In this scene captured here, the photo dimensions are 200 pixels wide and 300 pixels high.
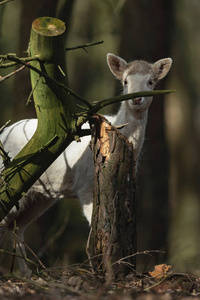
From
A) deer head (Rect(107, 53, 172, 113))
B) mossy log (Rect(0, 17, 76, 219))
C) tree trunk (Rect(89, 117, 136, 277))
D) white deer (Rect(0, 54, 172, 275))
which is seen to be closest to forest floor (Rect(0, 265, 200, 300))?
tree trunk (Rect(89, 117, 136, 277))

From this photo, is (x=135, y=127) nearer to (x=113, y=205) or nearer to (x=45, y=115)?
(x=45, y=115)

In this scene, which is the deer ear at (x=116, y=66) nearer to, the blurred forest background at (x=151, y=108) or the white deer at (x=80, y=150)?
the white deer at (x=80, y=150)

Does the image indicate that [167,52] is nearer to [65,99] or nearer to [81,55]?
[65,99]

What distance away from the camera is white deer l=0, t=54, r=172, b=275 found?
20.0 ft

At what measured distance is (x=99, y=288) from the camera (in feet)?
12.3

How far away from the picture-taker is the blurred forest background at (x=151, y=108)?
26.5 ft

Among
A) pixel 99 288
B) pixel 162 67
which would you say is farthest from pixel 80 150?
pixel 99 288

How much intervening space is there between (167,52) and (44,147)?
4387mm

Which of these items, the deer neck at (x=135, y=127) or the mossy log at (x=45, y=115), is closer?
the mossy log at (x=45, y=115)

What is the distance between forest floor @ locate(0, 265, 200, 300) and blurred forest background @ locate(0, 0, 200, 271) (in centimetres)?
30

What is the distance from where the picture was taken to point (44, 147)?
4.46m

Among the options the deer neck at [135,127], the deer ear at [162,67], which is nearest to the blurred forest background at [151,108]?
the deer ear at [162,67]

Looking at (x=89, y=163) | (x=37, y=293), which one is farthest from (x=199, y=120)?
(x=37, y=293)

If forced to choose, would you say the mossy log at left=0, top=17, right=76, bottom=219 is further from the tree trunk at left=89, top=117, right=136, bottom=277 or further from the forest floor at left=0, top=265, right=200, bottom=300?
the forest floor at left=0, top=265, right=200, bottom=300
